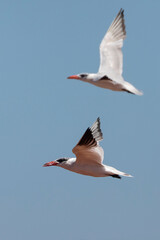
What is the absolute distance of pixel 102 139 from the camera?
16.5 meters

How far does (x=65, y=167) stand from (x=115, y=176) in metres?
1.42

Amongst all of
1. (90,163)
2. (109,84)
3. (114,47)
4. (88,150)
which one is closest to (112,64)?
(114,47)

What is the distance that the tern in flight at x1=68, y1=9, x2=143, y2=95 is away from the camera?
13.9 m

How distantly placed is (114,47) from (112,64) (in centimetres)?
75

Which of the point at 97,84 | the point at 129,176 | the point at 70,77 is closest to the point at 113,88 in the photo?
the point at 97,84

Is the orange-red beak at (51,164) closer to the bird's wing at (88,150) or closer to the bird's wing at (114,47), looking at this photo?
the bird's wing at (88,150)

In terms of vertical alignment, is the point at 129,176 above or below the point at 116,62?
below

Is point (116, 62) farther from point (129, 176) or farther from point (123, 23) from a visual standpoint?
point (129, 176)

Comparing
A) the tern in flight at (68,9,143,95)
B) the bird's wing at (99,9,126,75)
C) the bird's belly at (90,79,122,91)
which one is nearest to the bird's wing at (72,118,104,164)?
the bird's belly at (90,79,122,91)

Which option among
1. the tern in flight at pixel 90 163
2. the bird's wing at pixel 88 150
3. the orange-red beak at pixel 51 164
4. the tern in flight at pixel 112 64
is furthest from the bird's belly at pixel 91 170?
the tern in flight at pixel 112 64

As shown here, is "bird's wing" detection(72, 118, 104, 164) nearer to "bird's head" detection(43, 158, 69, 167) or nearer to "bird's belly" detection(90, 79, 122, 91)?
"bird's head" detection(43, 158, 69, 167)

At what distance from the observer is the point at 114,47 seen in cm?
1661

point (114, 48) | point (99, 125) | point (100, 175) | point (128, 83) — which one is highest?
point (114, 48)

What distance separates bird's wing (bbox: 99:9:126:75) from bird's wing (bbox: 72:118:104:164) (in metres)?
2.13
